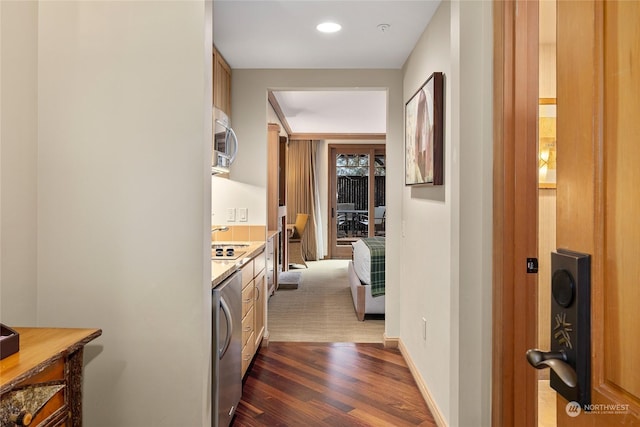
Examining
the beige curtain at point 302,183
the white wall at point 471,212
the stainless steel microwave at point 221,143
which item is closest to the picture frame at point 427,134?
the white wall at point 471,212

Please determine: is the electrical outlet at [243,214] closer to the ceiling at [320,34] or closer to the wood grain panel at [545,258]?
the ceiling at [320,34]

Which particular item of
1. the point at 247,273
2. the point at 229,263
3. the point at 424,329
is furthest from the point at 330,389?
the point at 229,263

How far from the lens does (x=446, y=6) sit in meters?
2.34

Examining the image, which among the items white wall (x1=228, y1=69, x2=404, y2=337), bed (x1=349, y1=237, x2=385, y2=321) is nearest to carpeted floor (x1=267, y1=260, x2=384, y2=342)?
bed (x1=349, y1=237, x2=385, y2=321)

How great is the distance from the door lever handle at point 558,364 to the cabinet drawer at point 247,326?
2333 millimetres

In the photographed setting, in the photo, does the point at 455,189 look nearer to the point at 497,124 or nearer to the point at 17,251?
the point at 497,124

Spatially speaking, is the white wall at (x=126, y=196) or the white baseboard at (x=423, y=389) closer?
the white wall at (x=126, y=196)

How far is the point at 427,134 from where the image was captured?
8.60ft

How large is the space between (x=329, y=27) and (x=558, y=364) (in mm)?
2573

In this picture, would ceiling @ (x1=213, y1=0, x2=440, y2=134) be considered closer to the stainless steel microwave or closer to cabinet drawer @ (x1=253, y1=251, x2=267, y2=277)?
the stainless steel microwave

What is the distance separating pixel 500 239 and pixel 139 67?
1.51 metres

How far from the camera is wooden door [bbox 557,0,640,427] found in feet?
2.00

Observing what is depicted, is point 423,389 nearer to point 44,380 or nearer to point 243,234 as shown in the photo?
point 243,234

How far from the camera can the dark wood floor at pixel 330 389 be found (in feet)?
8.30
